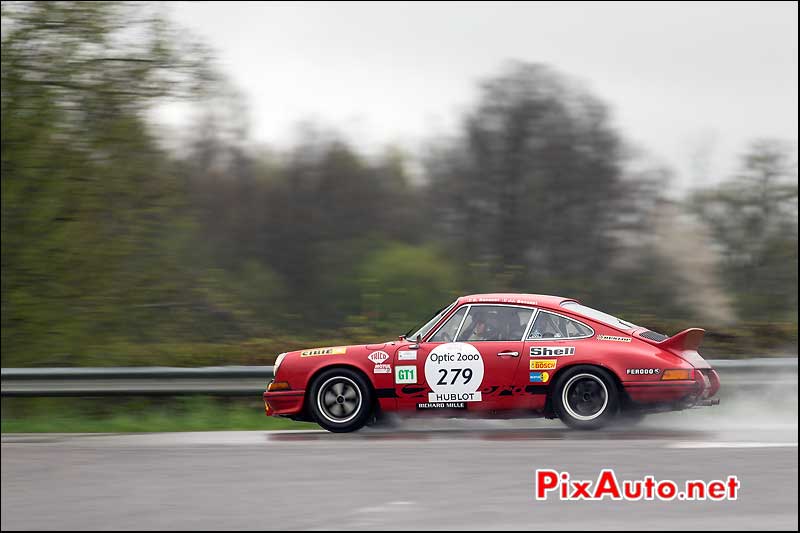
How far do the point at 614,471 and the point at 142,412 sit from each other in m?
6.57

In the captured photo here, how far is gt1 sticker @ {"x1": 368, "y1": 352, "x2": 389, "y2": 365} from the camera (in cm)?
891

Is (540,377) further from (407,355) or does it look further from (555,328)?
(407,355)

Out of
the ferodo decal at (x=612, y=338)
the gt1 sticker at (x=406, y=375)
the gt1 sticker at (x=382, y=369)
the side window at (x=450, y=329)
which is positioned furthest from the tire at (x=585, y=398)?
the gt1 sticker at (x=382, y=369)

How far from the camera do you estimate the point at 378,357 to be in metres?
8.92

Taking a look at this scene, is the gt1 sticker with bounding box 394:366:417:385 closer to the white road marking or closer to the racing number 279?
the racing number 279

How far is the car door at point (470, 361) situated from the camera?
8.68 metres

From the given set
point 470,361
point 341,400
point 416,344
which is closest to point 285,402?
point 341,400

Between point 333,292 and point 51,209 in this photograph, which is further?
point 333,292

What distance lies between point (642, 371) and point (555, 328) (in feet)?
2.93

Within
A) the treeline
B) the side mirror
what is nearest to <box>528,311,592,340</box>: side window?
the side mirror

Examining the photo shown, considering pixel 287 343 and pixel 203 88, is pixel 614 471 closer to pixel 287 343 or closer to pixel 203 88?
pixel 287 343

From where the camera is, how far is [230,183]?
1980cm

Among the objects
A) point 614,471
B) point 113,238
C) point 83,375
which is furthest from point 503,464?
point 113,238

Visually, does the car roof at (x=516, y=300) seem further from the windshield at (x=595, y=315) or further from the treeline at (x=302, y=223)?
the treeline at (x=302, y=223)
